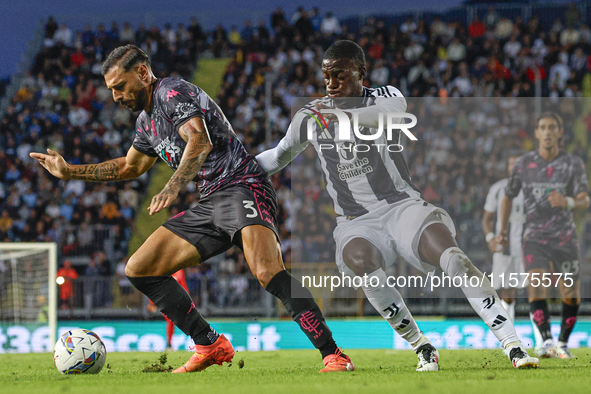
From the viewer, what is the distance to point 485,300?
539 cm

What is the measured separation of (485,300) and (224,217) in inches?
77.5

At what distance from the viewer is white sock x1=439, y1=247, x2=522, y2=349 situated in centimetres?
532

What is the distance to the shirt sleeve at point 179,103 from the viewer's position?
5398mm

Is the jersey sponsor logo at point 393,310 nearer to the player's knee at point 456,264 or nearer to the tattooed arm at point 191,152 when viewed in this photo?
the player's knee at point 456,264

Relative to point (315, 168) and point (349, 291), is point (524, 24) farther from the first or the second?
point (315, 168)

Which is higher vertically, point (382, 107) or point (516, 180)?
point (382, 107)

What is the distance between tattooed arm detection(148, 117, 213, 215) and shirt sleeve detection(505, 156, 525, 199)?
4.27 metres

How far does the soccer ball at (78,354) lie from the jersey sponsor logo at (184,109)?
73.2 inches

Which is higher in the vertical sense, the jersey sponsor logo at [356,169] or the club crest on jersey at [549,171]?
the club crest on jersey at [549,171]

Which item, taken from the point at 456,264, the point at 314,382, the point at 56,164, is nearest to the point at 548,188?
the point at 456,264

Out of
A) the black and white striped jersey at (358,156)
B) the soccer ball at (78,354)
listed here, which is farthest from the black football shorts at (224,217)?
the soccer ball at (78,354)

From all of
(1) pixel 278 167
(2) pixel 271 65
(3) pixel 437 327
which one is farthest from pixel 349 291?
(2) pixel 271 65

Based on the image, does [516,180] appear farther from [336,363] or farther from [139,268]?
[139,268]

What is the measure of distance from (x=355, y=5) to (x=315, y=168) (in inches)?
929
